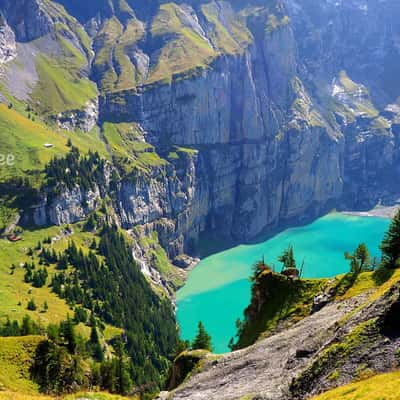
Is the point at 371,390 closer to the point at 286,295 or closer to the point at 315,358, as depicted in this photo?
the point at 315,358

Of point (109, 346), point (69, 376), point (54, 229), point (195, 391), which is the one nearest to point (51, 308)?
point (109, 346)

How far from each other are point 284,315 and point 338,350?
31.8 meters

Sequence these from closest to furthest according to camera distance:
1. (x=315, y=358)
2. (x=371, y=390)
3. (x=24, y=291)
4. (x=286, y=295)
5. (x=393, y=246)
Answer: (x=371, y=390)
(x=315, y=358)
(x=393, y=246)
(x=286, y=295)
(x=24, y=291)

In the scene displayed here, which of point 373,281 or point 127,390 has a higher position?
point 373,281

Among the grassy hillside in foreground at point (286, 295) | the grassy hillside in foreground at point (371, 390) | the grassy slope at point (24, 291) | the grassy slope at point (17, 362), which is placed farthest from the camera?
the grassy slope at point (24, 291)

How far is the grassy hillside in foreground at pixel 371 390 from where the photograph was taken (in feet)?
76.5

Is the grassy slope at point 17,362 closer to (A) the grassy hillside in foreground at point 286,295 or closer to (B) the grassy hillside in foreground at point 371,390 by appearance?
(A) the grassy hillside in foreground at point 286,295

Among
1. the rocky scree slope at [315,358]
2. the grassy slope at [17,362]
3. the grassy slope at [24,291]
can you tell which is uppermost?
the rocky scree slope at [315,358]

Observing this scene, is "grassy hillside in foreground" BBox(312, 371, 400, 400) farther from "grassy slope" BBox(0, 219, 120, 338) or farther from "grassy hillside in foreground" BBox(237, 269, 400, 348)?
"grassy slope" BBox(0, 219, 120, 338)

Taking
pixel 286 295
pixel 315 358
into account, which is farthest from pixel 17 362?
pixel 286 295

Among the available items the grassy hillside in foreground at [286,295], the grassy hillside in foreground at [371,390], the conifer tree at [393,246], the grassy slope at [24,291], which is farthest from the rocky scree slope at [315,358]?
the grassy slope at [24,291]

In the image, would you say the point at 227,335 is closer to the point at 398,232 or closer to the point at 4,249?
the point at 4,249

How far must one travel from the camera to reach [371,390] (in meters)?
25.1

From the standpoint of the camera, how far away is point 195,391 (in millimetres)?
48062
